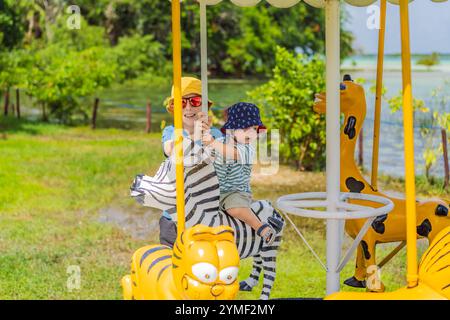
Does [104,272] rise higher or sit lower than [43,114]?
lower

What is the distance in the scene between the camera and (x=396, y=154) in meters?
11.3

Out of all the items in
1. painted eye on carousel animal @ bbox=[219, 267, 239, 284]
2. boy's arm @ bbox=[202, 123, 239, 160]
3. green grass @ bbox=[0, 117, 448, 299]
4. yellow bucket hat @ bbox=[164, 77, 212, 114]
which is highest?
yellow bucket hat @ bbox=[164, 77, 212, 114]

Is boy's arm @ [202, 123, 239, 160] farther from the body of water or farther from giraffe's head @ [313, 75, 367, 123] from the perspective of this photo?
the body of water

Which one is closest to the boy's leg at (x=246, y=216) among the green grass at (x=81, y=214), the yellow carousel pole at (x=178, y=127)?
the yellow carousel pole at (x=178, y=127)

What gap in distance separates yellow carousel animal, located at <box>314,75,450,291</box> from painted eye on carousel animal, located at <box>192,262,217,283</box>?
1.53 meters

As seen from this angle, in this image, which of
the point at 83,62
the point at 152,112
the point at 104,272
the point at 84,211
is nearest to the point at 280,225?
the point at 104,272

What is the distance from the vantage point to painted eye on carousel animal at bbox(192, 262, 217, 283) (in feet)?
Answer: 8.80

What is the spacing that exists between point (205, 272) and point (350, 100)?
5.79 feet

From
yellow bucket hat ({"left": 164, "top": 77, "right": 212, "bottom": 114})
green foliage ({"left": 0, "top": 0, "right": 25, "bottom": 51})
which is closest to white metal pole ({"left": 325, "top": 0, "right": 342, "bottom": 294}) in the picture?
yellow bucket hat ({"left": 164, "top": 77, "right": 212, "bottom": 114})

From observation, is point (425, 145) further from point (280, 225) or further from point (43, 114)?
point (43, 114)

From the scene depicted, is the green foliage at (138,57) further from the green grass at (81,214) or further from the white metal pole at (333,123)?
the white metal pole at (333,123)

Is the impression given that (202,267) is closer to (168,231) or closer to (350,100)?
(168,231)
